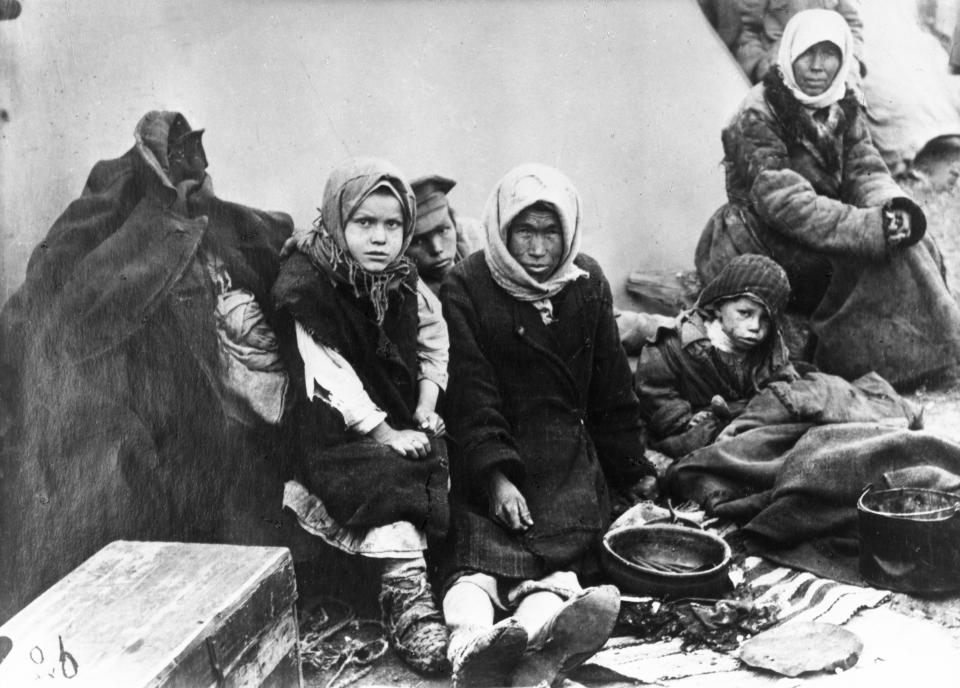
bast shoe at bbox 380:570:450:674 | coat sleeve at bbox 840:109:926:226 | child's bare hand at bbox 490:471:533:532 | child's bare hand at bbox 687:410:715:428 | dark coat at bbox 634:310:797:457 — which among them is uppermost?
coat sleeve at bbox 840:109:926:226

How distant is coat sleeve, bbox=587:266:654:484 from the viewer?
361cm

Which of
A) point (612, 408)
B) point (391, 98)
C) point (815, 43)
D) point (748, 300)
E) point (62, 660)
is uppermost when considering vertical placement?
point (815, 43)

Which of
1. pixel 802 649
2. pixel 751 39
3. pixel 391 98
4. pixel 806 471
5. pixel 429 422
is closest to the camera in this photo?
pixel 802 649

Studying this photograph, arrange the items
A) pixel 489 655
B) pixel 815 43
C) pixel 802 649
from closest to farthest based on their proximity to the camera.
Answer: pixel 489 655 → pixel 802 649 → pixel 815 43

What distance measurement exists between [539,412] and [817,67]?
90.6 inches

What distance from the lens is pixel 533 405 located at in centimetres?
349

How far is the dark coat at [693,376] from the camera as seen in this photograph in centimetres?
412

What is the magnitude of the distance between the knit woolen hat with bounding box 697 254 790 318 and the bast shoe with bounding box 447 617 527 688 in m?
1.93

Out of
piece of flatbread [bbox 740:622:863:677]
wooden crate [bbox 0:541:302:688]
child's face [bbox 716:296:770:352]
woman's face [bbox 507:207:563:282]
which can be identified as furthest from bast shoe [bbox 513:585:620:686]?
child's face [bbox 716:296:770:352]

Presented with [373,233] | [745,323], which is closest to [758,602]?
[745,323]

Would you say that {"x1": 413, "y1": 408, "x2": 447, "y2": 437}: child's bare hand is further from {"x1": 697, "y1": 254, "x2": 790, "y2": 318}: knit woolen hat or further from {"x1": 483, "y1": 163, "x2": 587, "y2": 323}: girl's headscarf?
{"x1": 697, "y1": 254, "x2": 790, "y2": 318}: knit woolen hat

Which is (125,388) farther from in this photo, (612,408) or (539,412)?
(612,408)

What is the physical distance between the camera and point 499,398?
3.44 m

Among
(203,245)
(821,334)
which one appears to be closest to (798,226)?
(821,334)
